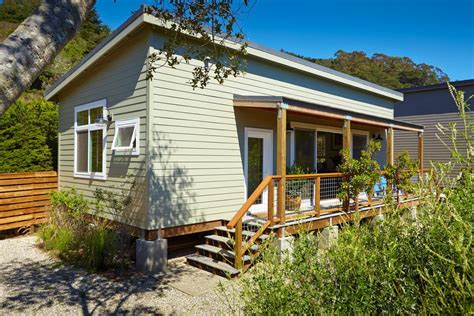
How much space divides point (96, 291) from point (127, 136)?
2953 mm

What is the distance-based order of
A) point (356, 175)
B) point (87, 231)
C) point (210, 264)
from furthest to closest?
point (356, 175), point (87, 231), point (210, 264)

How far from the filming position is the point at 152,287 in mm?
5250

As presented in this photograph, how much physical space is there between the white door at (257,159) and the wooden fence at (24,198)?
542cm

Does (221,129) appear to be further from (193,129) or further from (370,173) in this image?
(370,173)

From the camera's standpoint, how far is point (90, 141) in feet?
26.7

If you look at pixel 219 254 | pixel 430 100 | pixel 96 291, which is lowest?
pixel 96 291

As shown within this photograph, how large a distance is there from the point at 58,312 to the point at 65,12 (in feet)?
12.8

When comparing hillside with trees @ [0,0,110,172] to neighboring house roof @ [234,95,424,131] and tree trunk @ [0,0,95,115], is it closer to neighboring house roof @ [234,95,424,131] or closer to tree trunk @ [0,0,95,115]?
neighboring house roof @ [234,95,424,131]

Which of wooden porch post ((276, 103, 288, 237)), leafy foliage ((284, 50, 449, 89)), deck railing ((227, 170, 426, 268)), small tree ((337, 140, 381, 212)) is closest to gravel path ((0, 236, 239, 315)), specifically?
deck railing ((227, 170, 426, 268))

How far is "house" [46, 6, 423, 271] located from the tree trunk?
155 inches

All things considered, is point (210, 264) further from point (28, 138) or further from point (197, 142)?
point (28, 138)

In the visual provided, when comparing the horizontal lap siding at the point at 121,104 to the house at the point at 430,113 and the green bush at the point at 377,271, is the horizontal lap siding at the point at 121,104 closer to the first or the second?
the green bush at the point at 377,271

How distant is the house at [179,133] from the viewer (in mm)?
6125

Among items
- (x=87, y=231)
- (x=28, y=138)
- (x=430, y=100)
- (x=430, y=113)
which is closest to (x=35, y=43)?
(x=87, y=231)
